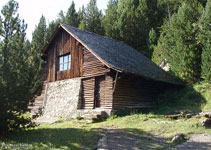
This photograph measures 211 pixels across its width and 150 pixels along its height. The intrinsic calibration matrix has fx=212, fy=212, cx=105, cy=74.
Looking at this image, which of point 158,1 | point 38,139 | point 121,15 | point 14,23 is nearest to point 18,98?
point 38,139

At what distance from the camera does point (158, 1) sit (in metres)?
35.3

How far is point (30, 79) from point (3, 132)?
2603mm

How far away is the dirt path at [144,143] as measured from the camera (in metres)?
7.07

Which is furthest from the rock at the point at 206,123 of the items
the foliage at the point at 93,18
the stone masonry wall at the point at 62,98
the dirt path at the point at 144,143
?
the foliage at the point at 93,18

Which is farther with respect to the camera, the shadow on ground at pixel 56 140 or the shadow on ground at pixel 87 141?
the shadow on ground at pixel 56 140

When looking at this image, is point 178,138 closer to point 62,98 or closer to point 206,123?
point 206,123

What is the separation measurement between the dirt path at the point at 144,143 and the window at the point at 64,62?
9812mm

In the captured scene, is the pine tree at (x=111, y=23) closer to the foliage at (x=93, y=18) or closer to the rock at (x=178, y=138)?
the foliage at (x=93, y=18)

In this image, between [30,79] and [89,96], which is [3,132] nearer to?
[30,79]

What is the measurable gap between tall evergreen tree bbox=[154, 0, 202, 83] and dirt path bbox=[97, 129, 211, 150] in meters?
10.7

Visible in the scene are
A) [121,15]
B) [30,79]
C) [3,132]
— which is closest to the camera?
[3,132]

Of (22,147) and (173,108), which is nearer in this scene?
(22,147)

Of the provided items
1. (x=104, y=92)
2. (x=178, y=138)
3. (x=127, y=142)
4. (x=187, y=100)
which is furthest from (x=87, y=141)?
(x=187, y=100)

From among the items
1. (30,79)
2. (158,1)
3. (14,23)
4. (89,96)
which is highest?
(158,1)
